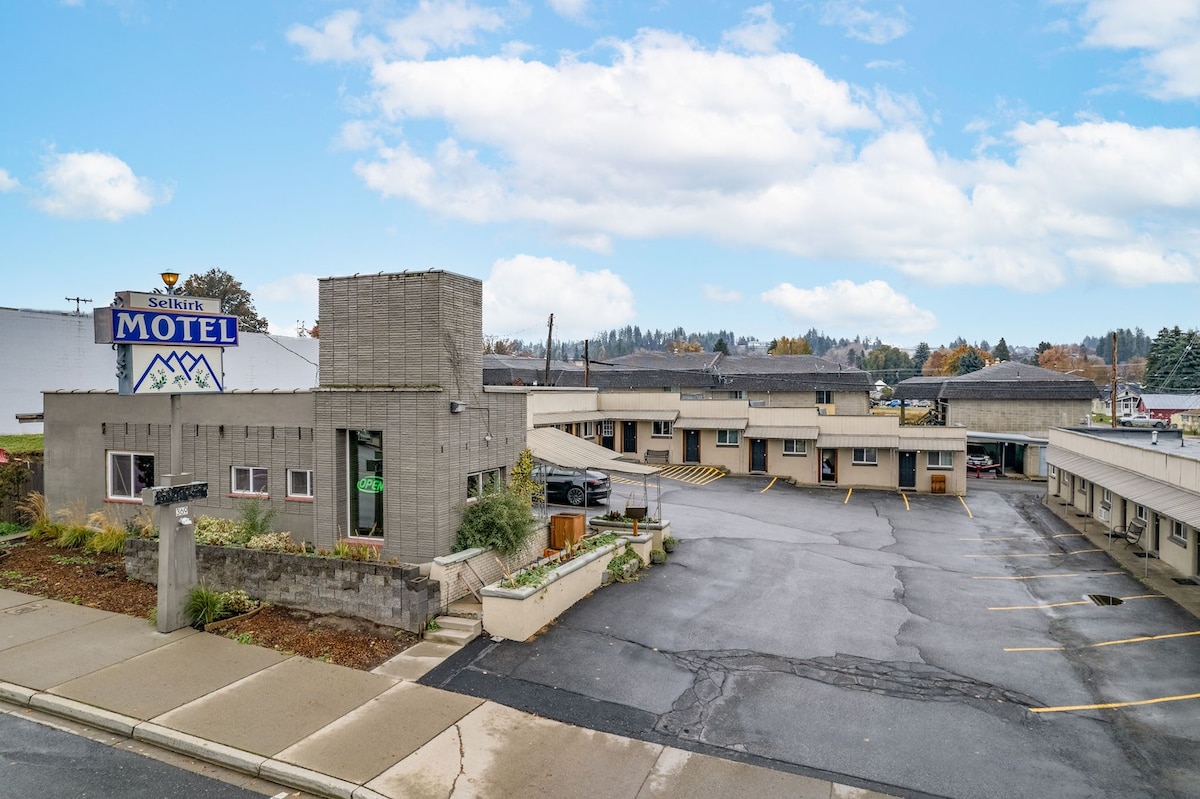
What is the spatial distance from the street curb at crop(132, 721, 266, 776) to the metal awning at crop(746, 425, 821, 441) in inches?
1314

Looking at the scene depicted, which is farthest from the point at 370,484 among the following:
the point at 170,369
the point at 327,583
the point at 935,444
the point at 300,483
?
Answer: the point at 935,444

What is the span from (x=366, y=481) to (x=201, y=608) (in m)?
3.92

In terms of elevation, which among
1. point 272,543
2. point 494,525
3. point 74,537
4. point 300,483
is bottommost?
point 74,537

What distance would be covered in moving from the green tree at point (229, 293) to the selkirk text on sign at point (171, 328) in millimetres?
56159

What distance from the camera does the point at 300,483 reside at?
16.1 m

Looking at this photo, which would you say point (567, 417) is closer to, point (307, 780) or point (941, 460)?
point (941, 460)

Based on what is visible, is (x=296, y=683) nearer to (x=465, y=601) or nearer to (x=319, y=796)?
(x=319, y=796)

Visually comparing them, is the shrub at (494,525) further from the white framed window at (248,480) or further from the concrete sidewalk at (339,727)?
the white framed window at (248,480)

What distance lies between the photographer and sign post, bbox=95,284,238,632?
39.5 ft

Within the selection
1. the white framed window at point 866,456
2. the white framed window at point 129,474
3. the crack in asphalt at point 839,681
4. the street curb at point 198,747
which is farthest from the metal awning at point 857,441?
the street curb at point 198,747

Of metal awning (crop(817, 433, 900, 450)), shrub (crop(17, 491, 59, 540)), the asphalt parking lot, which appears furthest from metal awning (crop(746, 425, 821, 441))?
shrub (crop(17, 491, 59, 540))

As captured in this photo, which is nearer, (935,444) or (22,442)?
(22,442)

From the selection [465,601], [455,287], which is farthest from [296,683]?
[455,287]

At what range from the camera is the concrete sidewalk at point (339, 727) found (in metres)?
8.21
